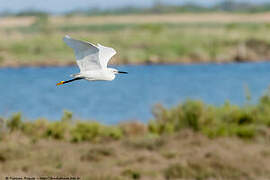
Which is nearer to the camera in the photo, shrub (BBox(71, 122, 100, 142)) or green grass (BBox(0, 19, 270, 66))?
shrub (BBox(71, 122, 100, 142))

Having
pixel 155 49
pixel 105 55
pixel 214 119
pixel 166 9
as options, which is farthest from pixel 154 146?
pixel 166 9

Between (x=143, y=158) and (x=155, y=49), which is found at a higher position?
(x=155, y=49)

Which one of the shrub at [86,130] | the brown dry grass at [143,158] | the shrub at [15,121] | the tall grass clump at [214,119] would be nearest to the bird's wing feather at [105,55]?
the brown dry grass at [143,158]

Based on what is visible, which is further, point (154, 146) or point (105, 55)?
point (154, 146)

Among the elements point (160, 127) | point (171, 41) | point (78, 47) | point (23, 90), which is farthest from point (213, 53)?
point (78, 47)

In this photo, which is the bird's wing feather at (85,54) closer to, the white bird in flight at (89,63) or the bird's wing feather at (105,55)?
the white bird in flight at (89,63)

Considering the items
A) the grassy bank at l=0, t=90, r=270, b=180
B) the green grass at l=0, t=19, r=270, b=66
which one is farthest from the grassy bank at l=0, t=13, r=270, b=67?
the grassy bank at l=0, t=90, r=270, b=180

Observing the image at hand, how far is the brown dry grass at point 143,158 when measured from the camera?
10914 millimetres

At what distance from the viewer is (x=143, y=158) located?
12.4 m

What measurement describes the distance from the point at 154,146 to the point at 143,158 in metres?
1.42

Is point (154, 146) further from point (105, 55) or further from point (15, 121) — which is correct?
point (105, 55)

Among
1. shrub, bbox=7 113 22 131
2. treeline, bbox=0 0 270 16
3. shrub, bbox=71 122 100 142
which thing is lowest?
shrub, bbox=71 122 100 142

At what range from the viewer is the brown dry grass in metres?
10.9

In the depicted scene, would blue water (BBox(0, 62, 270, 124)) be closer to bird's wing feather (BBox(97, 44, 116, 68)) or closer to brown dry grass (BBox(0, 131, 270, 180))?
brown dry grass (BBox(0, 131, 270, 180))
